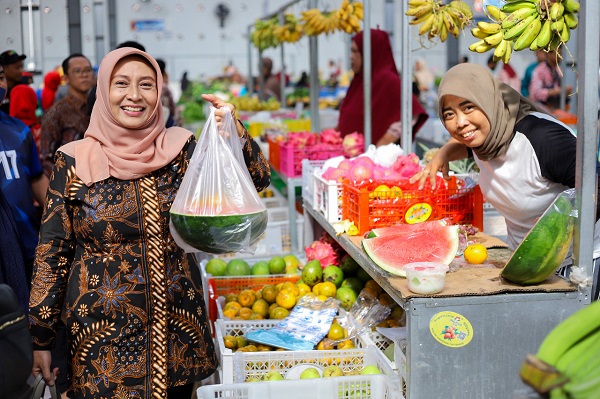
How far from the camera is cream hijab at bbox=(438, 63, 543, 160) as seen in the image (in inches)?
117

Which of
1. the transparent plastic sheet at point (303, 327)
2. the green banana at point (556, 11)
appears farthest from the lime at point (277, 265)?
the green banana at point (556, 11)

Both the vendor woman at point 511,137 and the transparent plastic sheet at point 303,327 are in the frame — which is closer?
the vendor woman at point 511,137

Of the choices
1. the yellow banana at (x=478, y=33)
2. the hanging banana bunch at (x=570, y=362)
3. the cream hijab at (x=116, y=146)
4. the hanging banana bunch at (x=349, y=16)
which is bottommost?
the hanging banana bunch at (x=570, y=362)

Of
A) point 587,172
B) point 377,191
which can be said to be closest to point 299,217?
point 377,191

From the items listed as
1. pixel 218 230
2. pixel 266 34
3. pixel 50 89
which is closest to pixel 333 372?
pixel 218 230

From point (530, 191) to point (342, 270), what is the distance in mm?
1541

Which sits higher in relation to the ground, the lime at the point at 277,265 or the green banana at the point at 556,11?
the green banana at the point at 556,11

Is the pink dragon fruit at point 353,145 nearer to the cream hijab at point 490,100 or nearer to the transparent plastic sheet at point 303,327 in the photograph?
the transparent plastic sheet at point 303,327

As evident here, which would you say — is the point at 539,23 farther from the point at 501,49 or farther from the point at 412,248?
the point at 412,248

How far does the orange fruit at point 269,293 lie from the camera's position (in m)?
4.27

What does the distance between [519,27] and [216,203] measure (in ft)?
4.11

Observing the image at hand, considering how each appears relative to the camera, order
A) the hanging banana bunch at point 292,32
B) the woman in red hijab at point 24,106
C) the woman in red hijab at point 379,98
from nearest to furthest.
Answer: the woman in red hijab at point 379,98 → the woman in red hijab at point 24,106 → the hanging banana bunch at point 292,32

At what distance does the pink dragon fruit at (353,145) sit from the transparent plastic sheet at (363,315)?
2.00 metres

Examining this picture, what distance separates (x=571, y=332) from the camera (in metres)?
1.53
